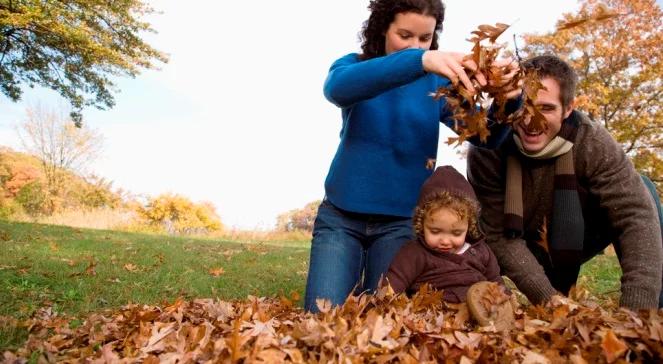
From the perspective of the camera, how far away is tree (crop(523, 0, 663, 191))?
1878 centimetres

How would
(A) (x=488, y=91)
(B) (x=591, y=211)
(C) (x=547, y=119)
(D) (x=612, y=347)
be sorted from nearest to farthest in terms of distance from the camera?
(D) (x=612, y=347) → (A) (x=488, y=91) → (C) (x=547, y=119) → (B) (x=591, y=211)

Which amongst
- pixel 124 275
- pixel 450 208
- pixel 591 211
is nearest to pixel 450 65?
pixel 450 208

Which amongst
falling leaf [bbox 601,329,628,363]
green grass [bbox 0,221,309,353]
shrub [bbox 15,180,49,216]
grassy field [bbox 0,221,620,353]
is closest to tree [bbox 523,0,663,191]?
grassy field [bbox 0,221,620,353]

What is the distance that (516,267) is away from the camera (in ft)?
10.9

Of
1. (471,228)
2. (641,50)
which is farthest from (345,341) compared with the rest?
(641,50)

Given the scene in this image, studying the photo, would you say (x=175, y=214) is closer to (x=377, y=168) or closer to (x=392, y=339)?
(x=377, y=168)

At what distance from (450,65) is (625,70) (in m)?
20.4

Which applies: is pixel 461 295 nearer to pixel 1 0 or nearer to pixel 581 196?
pixel 581 196

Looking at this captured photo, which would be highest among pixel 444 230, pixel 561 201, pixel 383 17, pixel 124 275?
pixel 383 17

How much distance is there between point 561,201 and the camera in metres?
3.40

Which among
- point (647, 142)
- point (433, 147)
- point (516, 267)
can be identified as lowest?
point (516, 267)

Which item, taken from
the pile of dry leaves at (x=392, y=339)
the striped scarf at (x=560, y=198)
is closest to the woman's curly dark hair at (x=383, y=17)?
the striped scarf at (x=560, y=198)

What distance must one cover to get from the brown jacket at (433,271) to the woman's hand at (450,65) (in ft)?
3.40

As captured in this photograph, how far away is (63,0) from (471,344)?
60.3 ft
